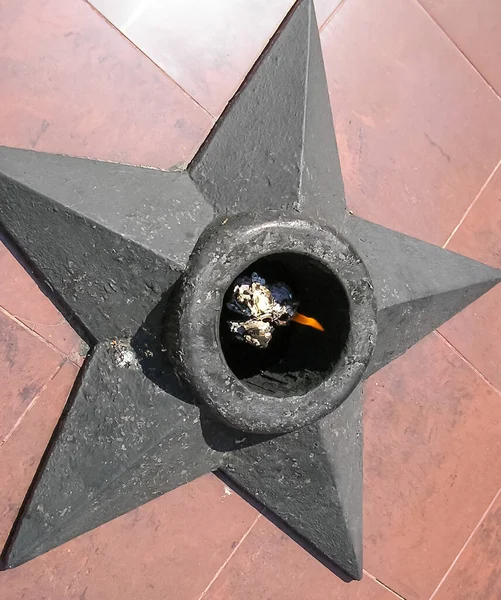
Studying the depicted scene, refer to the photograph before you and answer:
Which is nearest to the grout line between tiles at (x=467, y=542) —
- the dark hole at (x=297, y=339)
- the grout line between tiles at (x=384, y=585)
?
the grout line between tiles at (x=384, y=585)

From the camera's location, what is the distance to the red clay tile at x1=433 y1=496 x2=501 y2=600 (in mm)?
1783

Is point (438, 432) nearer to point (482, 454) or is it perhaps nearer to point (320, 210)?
point (482, 454)

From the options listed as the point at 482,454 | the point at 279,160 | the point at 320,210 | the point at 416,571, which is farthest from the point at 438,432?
the point at 279,160

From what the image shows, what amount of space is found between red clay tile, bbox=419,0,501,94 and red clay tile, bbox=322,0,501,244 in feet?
0.11

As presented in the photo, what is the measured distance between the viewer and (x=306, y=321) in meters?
1.28

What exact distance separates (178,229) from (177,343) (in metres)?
0.23

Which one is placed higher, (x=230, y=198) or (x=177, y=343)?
(x=230, y=198)

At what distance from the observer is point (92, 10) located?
1.41 m

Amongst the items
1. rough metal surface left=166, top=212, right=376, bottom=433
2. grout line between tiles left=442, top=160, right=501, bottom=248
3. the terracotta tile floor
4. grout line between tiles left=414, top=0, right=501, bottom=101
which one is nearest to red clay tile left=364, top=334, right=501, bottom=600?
the terracotta tile floor

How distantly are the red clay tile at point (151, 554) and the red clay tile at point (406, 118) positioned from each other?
2.80 ft

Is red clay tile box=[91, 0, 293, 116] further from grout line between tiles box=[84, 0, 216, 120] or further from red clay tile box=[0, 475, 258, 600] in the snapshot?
red clay tile box=[0, 475, 258, 600]

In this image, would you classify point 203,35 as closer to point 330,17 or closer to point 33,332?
point 330,17

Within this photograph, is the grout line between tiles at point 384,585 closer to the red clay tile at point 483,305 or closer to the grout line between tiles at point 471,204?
the red clay tile at point 483,305

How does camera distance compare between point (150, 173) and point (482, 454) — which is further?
point (482, 454)
